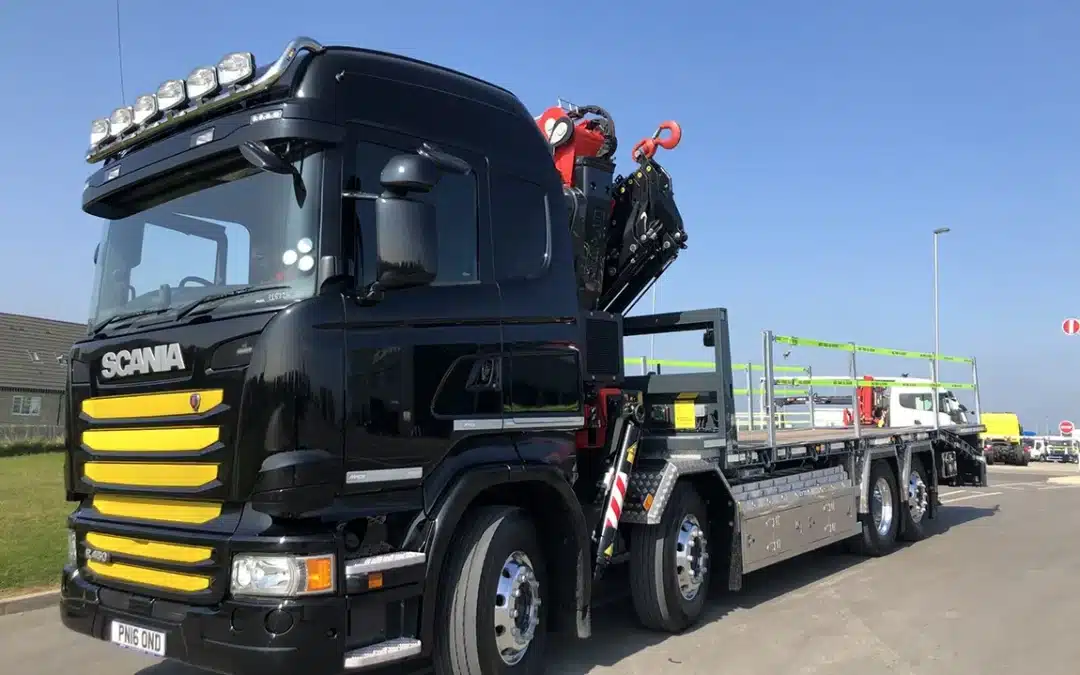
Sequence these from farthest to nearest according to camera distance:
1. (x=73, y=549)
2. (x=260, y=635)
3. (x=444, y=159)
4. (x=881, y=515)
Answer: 1. (x=881, y=515)
2. (x=73, y=549)
3. (x=444, y=159)
4. (x=260, y=635)

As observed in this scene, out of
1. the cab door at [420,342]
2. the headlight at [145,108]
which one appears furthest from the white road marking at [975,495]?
the headlight at [145,108]

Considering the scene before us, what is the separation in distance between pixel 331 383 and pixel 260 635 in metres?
1.11

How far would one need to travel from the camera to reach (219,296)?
397cm

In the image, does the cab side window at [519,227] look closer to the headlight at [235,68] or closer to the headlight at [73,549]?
the headlight at [235,68]

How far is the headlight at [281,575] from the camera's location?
353cm

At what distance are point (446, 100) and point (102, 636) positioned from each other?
332cm

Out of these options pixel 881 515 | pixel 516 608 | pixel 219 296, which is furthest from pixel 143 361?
pixel 881 515

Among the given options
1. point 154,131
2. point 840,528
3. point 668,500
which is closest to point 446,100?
point 154,131

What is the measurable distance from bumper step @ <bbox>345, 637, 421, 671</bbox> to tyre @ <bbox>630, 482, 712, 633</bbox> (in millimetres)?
2458

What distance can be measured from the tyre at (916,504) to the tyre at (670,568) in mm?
4978

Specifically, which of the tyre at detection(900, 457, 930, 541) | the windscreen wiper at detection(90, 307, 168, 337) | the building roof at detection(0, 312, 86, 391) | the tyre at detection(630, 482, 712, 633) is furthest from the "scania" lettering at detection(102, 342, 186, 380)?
the building roof at detection(0, 312, 86, 391)

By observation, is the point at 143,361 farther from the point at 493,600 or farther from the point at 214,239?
the point at 493,600

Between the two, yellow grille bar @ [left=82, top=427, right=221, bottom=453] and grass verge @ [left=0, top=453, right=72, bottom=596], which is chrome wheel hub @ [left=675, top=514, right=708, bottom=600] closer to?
yellow grille bar @ [left=82, top=427, right=221, bottom=453]

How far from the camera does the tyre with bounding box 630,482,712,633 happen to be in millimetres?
5965
